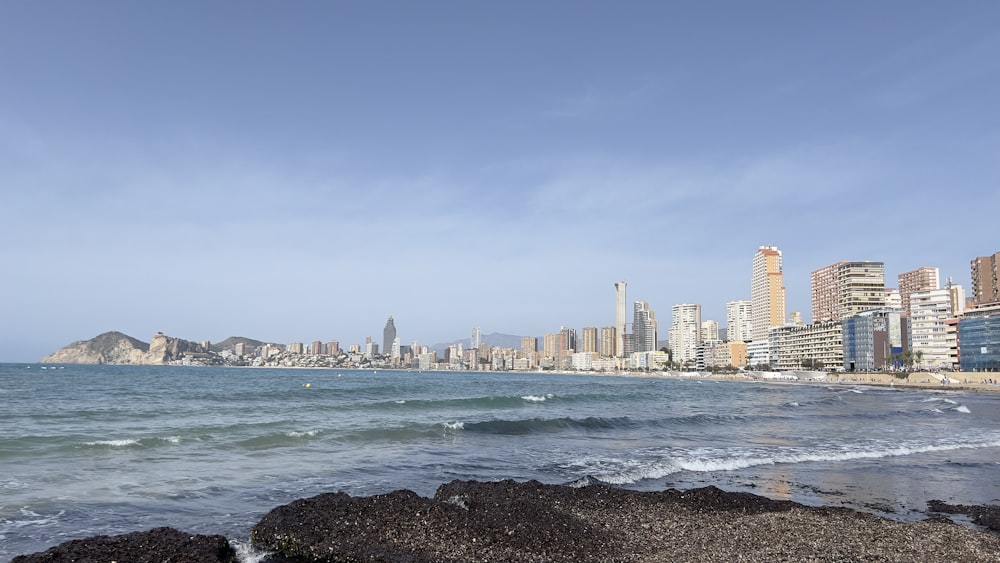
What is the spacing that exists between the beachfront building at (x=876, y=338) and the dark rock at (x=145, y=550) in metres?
163

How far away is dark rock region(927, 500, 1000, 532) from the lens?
1163 centimetres

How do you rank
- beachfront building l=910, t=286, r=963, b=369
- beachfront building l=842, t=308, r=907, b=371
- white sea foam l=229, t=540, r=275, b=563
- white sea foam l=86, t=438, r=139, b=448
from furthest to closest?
beachfront building l=842, t=308, r=907, b=371 < beachfront building l=910, t=286, r=963, b=369 < white sea foam l=86, t=438, r=139, b=448 < white sea foam l=229, t=540, r=275, b=563

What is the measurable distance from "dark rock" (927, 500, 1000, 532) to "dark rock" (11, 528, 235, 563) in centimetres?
1334

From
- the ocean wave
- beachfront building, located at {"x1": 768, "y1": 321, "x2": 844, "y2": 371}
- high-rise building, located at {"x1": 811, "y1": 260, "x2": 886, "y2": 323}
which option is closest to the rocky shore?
the ocean wave

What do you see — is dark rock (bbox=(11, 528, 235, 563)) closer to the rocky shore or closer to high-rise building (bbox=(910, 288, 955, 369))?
the rocky shore

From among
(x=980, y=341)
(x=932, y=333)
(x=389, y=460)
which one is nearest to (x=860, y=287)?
(x=932, y=333)

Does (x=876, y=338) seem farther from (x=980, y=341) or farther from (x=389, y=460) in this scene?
(x=389, y=460)

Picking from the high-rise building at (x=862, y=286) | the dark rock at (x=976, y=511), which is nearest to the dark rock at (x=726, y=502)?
the dark rock at (x=976, y=511)

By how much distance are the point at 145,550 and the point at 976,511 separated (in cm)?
1506

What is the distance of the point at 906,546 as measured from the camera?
9461 millimetres

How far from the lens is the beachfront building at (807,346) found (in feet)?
530

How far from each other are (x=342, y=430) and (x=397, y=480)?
11.4 metres

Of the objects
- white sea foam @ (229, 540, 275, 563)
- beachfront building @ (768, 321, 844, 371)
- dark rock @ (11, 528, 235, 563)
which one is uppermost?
dark rock @ (11, 528, 235, 563)

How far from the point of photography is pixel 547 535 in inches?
380
